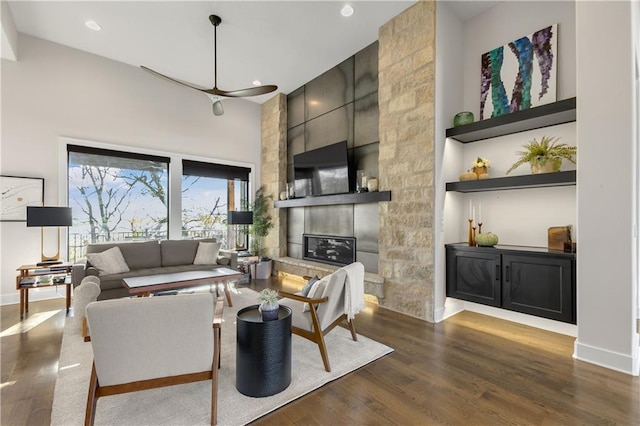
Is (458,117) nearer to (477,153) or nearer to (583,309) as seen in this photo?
(477,153)

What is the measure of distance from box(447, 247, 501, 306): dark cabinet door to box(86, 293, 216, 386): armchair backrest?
3063 millimetres

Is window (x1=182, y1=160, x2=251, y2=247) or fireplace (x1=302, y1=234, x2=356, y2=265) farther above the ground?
window (x1=182, y1=160, x2=251, y2=247)

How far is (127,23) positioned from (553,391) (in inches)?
248

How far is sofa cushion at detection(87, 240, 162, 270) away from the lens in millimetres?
4551

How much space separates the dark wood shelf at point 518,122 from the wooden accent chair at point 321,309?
2437mm

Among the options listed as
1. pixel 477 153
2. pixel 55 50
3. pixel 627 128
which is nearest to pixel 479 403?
pixel 627 128

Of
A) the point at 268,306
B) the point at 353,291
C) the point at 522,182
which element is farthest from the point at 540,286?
the point at 268,306

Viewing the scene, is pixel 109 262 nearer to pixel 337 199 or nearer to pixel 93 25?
pixel 93 25

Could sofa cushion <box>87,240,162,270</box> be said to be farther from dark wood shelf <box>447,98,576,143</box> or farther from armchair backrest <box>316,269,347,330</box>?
dark wood shelf <box>447,98,576,143</box>

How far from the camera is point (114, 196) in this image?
5457mm

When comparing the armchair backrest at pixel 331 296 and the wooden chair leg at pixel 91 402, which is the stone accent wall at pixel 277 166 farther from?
the wooden chair leg at pixel 91 402

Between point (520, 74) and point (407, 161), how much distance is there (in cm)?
165

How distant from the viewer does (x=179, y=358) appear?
180cm

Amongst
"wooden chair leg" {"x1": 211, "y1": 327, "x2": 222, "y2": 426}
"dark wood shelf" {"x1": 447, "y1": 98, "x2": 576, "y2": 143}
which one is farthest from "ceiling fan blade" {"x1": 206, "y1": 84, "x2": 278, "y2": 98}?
"wooden chair leg" {"x1": 211, "y1": 327, "x2": 222, "y2": 426}
